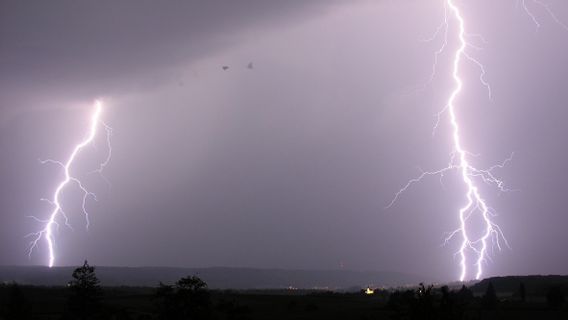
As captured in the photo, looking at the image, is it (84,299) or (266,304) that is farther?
(266,304)

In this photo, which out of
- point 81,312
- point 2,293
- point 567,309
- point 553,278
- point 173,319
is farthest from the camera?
point 553,278

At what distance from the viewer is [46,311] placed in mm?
51750

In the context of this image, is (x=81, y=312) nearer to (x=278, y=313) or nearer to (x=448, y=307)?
(x=448, y=307)

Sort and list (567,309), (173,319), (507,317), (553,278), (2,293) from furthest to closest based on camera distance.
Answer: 1. (553,278)
2. (2,293)
3. (567,309)
4. (507,317)
5. (173,319)

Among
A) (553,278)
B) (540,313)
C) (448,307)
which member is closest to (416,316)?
(448,307)

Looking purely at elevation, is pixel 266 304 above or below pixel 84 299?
below

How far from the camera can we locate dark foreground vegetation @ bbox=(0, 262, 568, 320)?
66.4ft

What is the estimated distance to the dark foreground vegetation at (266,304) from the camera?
66.4ft

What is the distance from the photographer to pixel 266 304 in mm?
61625

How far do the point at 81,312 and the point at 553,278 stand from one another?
7896cm

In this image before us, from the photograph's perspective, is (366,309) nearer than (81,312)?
No

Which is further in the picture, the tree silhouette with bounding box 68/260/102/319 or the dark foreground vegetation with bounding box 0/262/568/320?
the tree silhouette with bounding box 68/260/102/319

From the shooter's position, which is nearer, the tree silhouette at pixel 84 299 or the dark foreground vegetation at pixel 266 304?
the dark foreground vegetation at pixel 266 304

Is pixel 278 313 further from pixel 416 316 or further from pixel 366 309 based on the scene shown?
pixel 416 316
